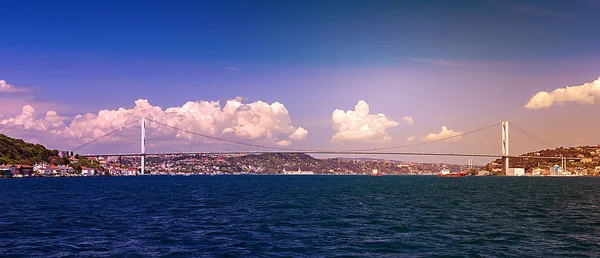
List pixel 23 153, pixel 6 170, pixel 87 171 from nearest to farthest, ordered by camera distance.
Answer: pixel 6 170, pixel 23 153, pixel 87 171

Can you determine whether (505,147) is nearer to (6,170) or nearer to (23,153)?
(6,170)

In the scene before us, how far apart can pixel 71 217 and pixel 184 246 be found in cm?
1429

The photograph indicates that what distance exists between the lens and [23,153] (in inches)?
7047

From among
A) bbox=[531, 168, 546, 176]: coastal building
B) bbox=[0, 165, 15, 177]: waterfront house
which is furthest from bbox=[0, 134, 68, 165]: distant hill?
bbox=[531, 168, 546, 176]: coastal building

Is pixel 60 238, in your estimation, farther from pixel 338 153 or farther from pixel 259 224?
pixel 338 153

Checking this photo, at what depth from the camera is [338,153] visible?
159375mm

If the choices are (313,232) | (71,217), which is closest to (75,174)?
(71,217)

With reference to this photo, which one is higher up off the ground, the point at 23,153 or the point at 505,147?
the point at 505,147

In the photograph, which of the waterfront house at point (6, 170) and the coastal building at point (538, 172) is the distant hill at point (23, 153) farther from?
the coastal building at point (538, 172)

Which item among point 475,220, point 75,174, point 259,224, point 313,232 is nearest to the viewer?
point 313,232

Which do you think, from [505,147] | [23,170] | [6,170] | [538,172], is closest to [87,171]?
[23,170]

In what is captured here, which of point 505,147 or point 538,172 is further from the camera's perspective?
point 538,172

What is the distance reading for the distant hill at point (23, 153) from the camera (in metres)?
169

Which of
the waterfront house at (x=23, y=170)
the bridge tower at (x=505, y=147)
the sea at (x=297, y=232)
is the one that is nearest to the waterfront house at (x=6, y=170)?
the waterfront house at (x=23, y=170)
